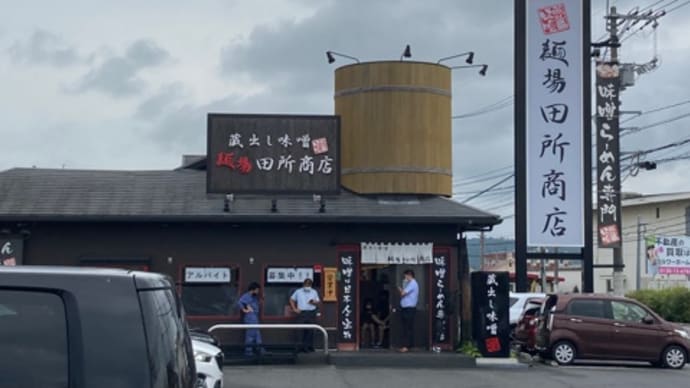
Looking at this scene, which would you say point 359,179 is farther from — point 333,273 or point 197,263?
point 197,263

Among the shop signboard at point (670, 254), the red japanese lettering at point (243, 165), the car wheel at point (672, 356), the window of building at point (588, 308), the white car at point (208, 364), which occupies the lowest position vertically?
the car wheel at point (672, 356)

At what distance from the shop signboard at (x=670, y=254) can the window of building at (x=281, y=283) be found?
30.8m

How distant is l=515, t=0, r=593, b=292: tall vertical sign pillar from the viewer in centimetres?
2291

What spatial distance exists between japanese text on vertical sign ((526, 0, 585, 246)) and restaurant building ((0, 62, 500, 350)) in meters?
1.96

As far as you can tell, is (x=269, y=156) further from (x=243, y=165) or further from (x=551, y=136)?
(x=551, y=136)

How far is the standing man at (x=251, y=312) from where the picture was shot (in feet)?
66.5

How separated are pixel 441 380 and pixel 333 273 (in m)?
4.34

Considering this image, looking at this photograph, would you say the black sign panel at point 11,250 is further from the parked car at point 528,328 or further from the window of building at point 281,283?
the parked car at point 528,328

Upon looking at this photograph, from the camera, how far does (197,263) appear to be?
21438 mm

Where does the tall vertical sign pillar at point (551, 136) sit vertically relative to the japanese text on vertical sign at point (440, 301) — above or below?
above

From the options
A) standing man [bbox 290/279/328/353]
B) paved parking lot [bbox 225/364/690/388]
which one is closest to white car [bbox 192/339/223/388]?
paved parking lot [bbox 225/364/690/388]

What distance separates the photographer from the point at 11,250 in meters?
21.1

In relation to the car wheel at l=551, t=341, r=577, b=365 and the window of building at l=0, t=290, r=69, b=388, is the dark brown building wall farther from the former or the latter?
the window of building at l=0, t=290, r=69, b=388

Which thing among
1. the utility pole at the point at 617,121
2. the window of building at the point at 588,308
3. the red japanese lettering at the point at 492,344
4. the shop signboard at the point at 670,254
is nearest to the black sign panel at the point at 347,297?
the red japanese lettering at the point at 492,344
